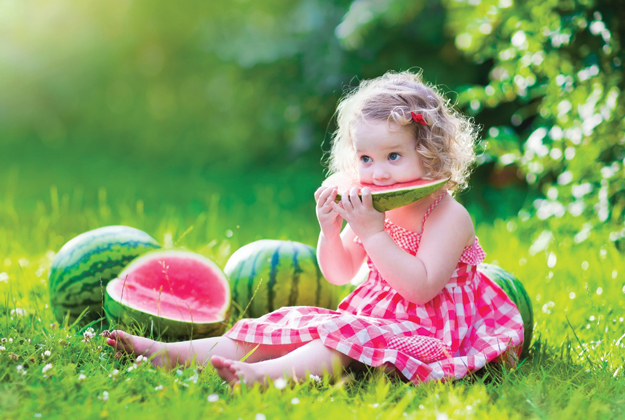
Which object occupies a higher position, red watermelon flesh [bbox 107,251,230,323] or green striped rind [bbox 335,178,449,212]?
green striped rind [bbox 335,178,449,212]

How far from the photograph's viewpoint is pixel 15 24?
482 inches

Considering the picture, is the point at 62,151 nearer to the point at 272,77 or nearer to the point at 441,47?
the point at 272,77

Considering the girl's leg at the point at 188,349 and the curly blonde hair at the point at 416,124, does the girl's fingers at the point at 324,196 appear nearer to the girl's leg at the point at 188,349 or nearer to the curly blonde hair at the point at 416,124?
the curly blonde hair at the point at 416,124

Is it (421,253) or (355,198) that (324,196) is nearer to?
(355,198)

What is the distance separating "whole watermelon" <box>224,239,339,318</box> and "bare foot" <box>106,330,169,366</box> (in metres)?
0.72

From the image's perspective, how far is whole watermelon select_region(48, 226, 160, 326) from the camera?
2.98 meters

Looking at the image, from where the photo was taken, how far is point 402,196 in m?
2.41

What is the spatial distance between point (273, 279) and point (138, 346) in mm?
878

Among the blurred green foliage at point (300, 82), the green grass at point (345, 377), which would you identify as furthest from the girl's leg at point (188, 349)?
the blurred green foliage at point (300, 82)

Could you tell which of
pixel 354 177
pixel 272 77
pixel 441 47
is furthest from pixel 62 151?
pixel 354 177

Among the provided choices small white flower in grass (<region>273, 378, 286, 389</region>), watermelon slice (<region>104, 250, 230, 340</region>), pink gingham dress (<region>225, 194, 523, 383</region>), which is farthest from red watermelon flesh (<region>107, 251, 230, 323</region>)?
small white flower in grass (<region>273, 378, 286, 389</region>)

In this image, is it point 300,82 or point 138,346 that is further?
point 300,82

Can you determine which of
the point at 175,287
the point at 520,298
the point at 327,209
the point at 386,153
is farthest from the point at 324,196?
the point at 520,298

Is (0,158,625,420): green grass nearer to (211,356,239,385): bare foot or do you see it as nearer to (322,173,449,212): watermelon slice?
(211,356,239,385): bare foot
